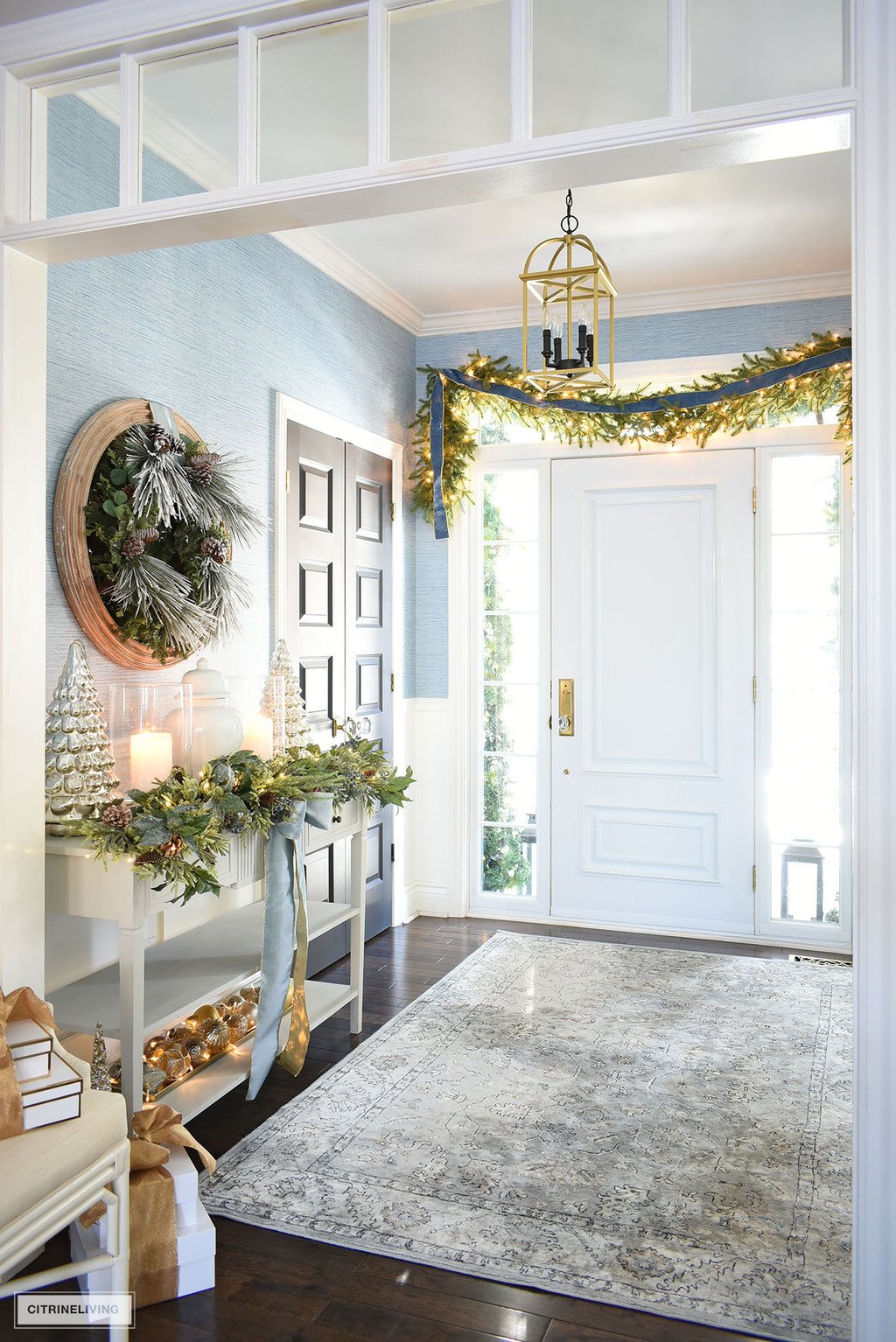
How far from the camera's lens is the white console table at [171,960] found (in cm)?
229

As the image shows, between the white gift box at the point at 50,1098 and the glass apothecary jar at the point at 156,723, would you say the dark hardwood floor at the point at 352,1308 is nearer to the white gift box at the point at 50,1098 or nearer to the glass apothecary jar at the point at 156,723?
the white gift box at the point at 50,1098

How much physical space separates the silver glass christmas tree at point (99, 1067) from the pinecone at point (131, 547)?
1187 millimetres

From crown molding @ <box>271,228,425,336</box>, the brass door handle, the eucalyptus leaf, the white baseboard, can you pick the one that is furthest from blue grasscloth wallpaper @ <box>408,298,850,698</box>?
the eucalyptus leaf

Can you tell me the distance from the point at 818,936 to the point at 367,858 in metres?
2.01

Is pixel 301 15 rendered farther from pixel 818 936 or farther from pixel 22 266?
pixel 818 936

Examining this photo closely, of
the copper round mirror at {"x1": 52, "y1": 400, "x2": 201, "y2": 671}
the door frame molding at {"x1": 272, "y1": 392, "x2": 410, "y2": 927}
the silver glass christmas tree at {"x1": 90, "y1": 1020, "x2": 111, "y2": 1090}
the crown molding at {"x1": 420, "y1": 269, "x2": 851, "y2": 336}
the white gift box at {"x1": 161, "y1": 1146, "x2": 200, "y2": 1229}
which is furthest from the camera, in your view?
the crown molding at {"x1": 420, "y1": 269, "x2": 851, "y2": 336}

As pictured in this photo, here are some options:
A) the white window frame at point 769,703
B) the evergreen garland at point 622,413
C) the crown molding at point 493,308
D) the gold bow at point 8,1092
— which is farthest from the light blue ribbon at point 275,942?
the white window frame at point 769,703

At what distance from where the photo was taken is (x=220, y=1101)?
2.88 metres

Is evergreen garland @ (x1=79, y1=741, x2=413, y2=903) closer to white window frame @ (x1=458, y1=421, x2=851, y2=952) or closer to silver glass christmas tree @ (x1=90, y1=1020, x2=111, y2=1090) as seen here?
silver glass christmas tree @ (x1=90, y1=1020, x2=111, y2=1090)

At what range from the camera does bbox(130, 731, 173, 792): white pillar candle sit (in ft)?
8.25

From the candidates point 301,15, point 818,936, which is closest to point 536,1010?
point 818,936

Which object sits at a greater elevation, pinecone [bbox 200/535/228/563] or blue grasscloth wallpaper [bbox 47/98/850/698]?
blue grasscloth wallpaper [bbox 47/98/850/698]

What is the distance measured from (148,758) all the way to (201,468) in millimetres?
938

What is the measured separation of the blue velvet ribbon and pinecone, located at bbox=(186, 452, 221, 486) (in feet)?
5.63
